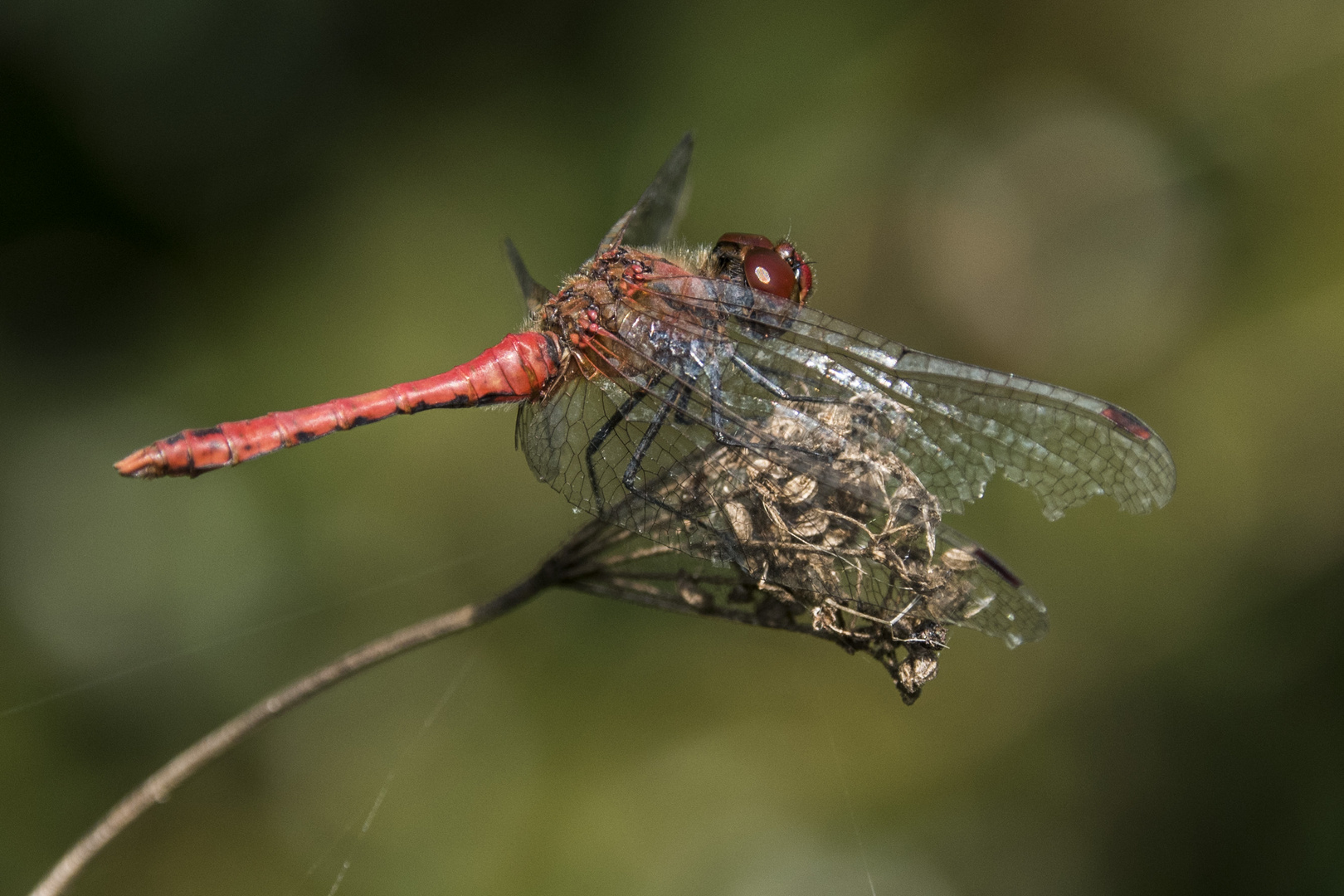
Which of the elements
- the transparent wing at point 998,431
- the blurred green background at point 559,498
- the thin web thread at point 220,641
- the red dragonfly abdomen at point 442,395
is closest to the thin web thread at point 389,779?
the blurred green background at point 559,498

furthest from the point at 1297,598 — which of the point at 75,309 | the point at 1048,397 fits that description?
the point at 75,309

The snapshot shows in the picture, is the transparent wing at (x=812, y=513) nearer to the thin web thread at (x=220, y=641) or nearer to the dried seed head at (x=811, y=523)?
the dried seed head at (x=811, y=523)

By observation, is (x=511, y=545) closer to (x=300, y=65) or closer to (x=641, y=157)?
(x=641, y=157)

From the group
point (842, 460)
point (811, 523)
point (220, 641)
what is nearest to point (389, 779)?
point (220, 641)

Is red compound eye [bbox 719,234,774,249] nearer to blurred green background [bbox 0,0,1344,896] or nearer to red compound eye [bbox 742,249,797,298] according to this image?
red compound eye [bbox 742,249,797,298]

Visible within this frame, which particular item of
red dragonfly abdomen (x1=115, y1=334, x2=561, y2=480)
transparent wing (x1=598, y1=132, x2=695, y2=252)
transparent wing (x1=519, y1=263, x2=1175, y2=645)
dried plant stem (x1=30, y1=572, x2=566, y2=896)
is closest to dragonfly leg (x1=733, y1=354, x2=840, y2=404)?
transparent wing (x1=519, y1=263, x2=1175, y2=645)
